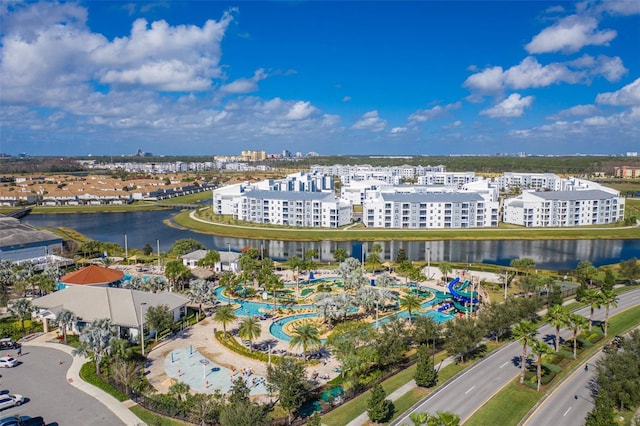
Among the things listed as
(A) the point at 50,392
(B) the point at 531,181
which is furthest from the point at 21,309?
(B) the point at 531,181

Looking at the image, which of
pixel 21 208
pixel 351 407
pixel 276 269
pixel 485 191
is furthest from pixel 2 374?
pixel 21 208

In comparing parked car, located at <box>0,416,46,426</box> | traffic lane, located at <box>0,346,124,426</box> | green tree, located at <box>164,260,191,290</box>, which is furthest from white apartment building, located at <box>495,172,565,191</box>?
parked car, located at <box>0,416,46,426</box>

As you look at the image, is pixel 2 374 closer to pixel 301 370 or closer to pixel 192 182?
pixel 301 370

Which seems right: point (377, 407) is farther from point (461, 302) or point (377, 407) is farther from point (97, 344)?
point (461, 302)

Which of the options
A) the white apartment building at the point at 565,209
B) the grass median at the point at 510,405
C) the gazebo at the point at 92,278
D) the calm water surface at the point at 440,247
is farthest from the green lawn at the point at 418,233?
the grass median at the point at 510,405

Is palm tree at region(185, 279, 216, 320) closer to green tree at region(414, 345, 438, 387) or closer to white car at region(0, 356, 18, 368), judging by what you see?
white car at region(0, 356, 18, 368)

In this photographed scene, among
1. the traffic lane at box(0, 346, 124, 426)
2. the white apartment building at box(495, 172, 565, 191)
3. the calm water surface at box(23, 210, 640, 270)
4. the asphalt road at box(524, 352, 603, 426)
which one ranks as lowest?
the calm water surface at box(23, 210, 640, 270)
